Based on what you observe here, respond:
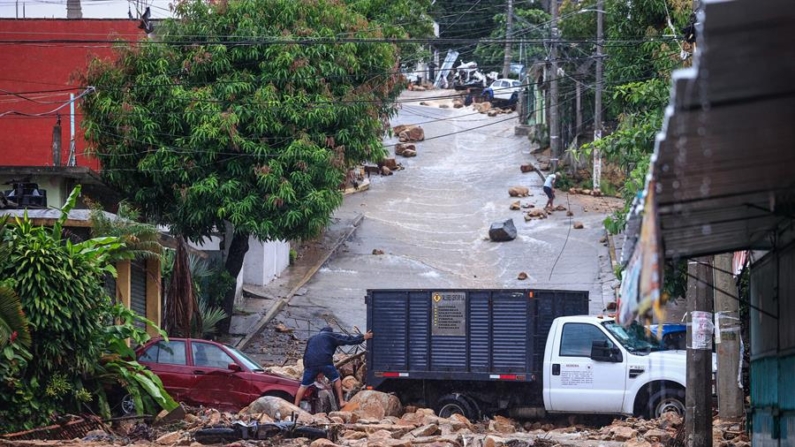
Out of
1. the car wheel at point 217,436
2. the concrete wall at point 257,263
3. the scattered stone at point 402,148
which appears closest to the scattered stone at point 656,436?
the car wheel at point 217,436

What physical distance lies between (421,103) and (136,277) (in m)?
38.8

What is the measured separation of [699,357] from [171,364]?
8.38 m

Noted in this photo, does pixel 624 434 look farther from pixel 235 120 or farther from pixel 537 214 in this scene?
pixel 537 214

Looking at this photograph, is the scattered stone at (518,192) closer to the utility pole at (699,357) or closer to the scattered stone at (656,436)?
the scattered stone at (656,436)

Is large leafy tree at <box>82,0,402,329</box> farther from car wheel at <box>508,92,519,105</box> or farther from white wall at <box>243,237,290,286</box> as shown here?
car wheel at <box>508,92,519,105</box>

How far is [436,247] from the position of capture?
33531 millimetres

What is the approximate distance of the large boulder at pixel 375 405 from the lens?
16.3 metres

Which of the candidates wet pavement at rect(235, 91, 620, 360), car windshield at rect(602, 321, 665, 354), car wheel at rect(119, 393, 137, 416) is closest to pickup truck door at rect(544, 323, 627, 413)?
car windshield at rect(602, 321, 665, 354)

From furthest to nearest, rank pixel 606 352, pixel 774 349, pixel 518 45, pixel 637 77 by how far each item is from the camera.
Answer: pixel 518 45
pixel 637 77
pixel 606 352
pixel 774 349

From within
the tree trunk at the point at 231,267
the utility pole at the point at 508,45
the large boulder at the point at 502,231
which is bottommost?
the tree trunk at the point at 231,267

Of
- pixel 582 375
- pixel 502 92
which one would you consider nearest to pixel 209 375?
pixel 582 375

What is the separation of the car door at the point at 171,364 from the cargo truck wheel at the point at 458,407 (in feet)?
13.2

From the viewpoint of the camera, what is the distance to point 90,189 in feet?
81.3

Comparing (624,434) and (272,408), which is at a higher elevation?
(272,408)
